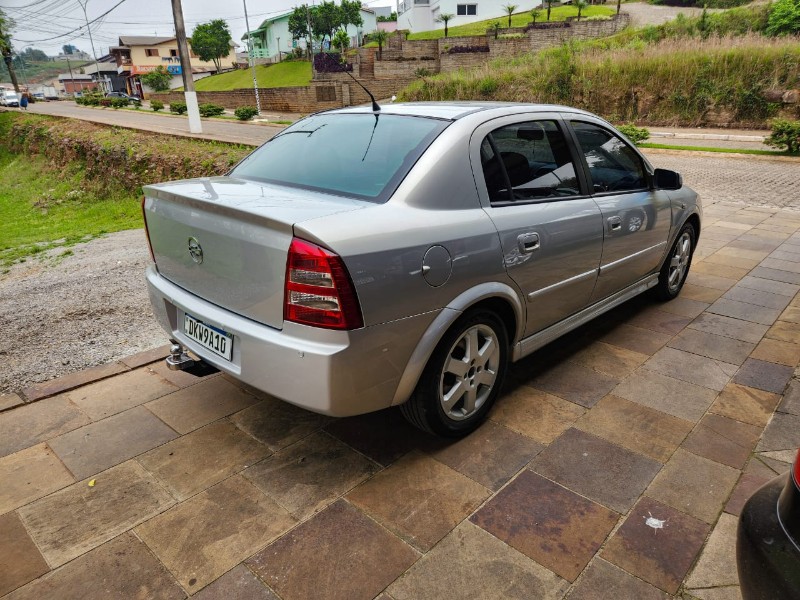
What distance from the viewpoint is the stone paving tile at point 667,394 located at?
310 cm

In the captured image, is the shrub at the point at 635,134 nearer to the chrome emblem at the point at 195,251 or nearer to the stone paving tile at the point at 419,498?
the stone paving tile at the point at 419,498

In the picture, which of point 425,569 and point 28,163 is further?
point 28,163

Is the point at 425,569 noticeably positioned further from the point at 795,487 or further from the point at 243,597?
the point at 795,487

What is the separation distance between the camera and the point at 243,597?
6.30 ft

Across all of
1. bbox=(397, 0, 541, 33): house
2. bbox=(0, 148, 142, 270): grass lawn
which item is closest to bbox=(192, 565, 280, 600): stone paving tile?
bbox=(0, 148, 142, 270): grass lawn

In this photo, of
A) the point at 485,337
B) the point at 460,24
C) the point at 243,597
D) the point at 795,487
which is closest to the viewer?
the point at 795,487

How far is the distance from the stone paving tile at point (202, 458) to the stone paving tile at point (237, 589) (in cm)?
54

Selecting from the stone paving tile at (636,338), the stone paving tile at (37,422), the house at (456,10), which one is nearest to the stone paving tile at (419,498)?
the stone paving tile at (37,422)

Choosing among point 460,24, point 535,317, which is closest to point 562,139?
point 535,317

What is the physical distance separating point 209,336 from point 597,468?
1.94m

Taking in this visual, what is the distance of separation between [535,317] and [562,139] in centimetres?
112

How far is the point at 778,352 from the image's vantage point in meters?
3.81

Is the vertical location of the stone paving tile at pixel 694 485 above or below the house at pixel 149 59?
below

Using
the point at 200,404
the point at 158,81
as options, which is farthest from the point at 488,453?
the point at 158,81
